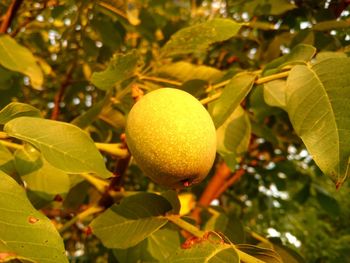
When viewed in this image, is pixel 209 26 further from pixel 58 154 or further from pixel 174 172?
pixel 58 154

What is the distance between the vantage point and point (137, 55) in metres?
1.30

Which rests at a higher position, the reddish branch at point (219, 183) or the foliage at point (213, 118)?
the foliage at point (213, 118)

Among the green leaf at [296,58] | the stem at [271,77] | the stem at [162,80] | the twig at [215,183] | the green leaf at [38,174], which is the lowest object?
the twig at [215,183]

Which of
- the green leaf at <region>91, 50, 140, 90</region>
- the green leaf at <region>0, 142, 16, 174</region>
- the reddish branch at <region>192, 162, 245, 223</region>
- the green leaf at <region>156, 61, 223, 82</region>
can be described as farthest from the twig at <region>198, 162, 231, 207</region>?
the green leaf at <region>0, 142, 16, 174</region>

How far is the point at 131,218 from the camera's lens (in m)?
1.32

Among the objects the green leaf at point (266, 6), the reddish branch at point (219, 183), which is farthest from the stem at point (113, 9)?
the reddish branch at point (219, 183)

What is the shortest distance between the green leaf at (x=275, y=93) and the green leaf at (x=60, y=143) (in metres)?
0.56

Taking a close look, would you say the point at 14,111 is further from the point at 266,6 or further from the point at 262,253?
the point at 266,6

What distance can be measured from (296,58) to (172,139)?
459mm

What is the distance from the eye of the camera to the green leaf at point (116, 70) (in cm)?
130

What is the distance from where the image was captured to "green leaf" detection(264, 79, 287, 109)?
1298 mm

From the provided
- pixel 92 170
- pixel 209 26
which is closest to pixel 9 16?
pixel 209 26

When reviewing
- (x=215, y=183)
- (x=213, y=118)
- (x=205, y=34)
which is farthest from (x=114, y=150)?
(x=215, y=183)

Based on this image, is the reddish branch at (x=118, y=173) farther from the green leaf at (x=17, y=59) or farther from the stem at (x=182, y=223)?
the green leaf at (x=17, y=59)
